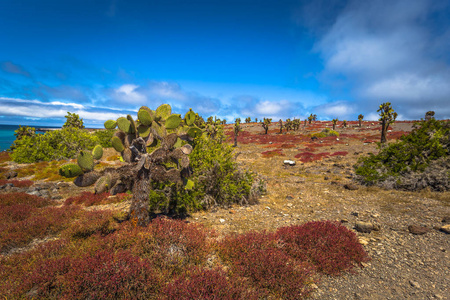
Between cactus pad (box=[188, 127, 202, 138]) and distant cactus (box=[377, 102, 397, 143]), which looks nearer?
cactus pad (box=[188, 127, 202, 138])

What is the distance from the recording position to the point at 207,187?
898cm

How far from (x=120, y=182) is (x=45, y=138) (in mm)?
30077

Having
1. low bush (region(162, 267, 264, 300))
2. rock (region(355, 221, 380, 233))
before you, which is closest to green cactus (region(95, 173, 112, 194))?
low bush (region(162, 267, 264, 300))

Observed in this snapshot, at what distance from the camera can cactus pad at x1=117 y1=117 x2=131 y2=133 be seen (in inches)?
217

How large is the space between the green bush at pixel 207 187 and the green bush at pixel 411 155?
26.2 feet

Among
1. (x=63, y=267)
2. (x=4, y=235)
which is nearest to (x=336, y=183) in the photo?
(x=63, y=267)

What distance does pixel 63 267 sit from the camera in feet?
13.5

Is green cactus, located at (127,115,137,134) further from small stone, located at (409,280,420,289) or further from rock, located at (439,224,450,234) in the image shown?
rock, located at (439,224,450,234)

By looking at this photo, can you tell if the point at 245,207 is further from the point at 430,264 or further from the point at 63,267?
the point at 63,267

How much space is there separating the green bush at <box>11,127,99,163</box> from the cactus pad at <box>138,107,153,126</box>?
27178mm

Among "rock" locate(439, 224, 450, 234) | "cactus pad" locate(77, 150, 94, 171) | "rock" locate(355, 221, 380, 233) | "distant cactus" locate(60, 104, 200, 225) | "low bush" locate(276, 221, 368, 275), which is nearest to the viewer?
"low bush" locate(276, 221, 368, 275)

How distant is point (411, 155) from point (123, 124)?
49.1 ft

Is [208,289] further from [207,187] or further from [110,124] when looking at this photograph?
[207,187]

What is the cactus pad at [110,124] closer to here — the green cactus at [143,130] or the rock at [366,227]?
the green cactus at [143,130]
